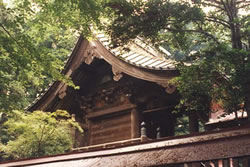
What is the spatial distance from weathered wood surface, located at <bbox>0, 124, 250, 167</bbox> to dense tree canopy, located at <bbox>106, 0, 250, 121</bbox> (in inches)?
94.2

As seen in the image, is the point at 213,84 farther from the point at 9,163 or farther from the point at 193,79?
the point at 9,163

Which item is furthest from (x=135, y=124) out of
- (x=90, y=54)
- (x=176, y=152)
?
(x=176, y=152)

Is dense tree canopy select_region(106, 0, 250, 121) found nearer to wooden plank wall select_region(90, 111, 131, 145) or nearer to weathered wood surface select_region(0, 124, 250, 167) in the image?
weathered wood surface select_region(0, 124, 250, 167)

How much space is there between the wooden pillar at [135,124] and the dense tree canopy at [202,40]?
125 inches

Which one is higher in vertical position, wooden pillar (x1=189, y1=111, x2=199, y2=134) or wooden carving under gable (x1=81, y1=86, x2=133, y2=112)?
wooden carving under gable (x1=81, y1=86, x2=133, y2=112)

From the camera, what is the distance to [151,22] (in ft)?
17.3

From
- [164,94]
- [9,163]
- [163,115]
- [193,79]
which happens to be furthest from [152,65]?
[9,163]

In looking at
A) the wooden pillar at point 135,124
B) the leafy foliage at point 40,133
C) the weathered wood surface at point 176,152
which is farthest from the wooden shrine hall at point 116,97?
the weathered wood surface at point 176,152

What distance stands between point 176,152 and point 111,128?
7465 millimetres

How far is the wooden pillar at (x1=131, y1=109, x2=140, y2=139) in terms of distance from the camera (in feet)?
27.8

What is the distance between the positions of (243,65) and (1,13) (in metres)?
5.84

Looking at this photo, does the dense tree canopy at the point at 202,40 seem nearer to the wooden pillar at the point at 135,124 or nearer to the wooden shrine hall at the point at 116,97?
the wooden shrine hall at the point at 116,97

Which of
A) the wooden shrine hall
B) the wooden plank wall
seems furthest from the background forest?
the wooden plank wall

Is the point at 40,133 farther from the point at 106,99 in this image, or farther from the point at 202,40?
the point at 202,40
